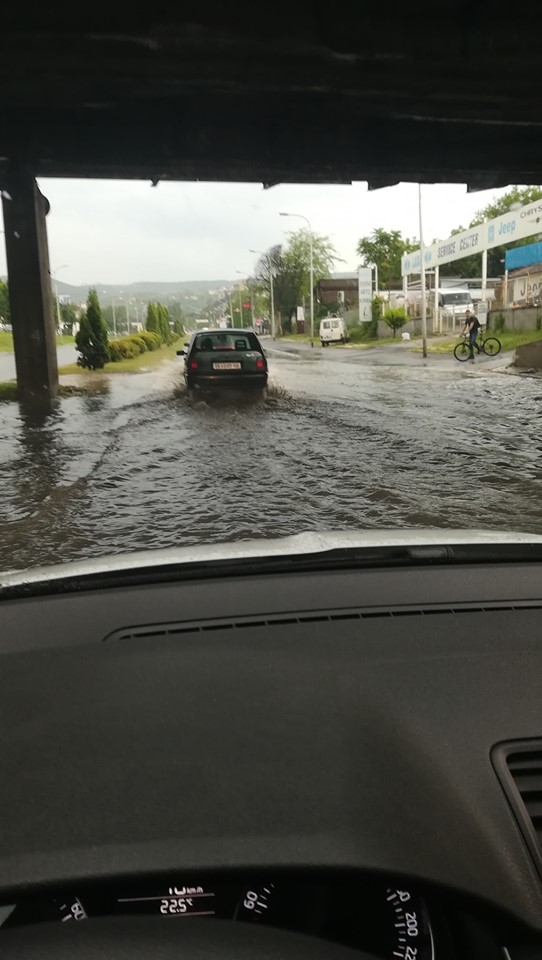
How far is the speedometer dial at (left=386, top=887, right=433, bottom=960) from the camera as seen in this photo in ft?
4.96

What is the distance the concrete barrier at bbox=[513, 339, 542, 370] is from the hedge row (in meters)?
11.2

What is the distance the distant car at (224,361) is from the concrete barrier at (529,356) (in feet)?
37.1

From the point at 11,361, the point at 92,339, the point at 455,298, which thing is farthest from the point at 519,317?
the point at 11,361

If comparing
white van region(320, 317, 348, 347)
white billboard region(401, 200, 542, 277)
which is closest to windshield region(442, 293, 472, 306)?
white billboard region(401, 200, 542, 277)

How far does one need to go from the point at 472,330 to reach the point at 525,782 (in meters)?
27.1

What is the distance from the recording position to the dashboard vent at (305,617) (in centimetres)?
235

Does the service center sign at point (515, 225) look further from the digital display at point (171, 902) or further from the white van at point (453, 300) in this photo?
the digital display at point (171, 902)

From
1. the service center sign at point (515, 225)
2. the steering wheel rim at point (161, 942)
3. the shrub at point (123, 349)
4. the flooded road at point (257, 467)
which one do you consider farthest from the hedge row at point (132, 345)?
the steering wheel rim at point (161, 942)

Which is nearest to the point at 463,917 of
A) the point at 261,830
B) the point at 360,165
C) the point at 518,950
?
the point at 518,950

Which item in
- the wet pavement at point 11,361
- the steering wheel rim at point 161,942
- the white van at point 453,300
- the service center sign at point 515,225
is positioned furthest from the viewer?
the white van at point 453,300

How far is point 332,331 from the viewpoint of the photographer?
4416 cm

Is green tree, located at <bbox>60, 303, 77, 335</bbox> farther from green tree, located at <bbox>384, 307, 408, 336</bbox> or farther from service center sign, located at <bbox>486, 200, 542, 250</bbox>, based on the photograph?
green tree, located at <bbox>384, 307, 408, 336</bbox>

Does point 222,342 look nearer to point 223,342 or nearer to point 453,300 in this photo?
point 223,342

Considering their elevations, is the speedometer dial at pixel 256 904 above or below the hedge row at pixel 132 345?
below
